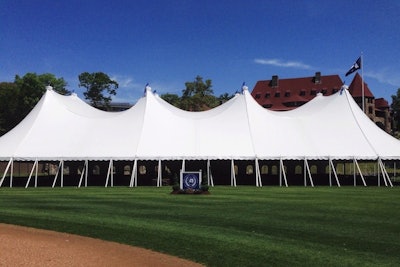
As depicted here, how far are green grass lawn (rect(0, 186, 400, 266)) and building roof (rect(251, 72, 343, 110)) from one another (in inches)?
3325

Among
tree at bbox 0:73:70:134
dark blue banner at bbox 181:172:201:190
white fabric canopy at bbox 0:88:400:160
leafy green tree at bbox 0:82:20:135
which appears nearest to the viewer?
dark blue banner at bbox 181:172:201:190

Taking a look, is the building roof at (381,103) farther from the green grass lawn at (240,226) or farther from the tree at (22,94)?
the green grass lawn at (240,226)

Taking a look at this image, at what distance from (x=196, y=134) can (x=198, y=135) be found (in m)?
0.23

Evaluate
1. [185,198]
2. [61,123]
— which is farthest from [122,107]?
[185,198]

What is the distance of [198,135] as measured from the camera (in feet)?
124

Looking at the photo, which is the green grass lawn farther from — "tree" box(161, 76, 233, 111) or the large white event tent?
"tree" box(161, 76, 233, 111)

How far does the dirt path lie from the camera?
9398 millimetres

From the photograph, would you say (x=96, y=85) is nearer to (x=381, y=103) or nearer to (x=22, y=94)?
(x=22, y=94)

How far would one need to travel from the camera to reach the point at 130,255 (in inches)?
399

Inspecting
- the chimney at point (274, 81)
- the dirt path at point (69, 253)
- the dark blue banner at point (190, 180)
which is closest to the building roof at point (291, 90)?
the chimney at point (274, 81)

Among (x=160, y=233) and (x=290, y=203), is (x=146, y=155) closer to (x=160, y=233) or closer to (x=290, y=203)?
(x=290, y=203)

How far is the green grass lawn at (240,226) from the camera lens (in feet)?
33.0

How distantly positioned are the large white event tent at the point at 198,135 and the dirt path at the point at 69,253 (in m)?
22.2

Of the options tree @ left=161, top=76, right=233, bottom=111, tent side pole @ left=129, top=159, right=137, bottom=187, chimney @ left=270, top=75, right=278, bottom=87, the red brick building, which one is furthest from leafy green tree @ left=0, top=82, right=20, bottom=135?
chimney @ left=270, top=75, right=278, bottom=87
